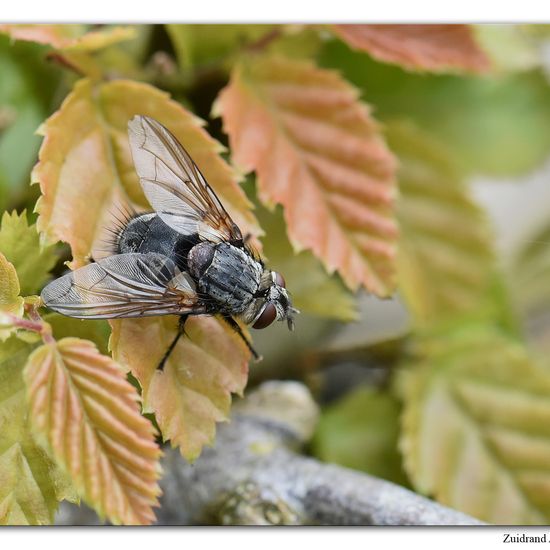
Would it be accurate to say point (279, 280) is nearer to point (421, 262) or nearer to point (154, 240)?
point (154, 240)

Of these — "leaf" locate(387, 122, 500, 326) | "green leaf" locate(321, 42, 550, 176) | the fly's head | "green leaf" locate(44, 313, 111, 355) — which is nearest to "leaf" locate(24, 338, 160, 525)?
"green leaf" locate(44, 313, 111, 355)

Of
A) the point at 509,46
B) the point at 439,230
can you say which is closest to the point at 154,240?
the point at 439,230

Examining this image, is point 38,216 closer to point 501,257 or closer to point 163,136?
point 163,136

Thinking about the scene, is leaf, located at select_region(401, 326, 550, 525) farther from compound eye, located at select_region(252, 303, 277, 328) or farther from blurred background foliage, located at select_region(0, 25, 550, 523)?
compound eye, located at select_region(252, 303, 277, 328)

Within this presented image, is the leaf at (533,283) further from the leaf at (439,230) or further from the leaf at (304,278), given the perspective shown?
the leaf at (304,278)

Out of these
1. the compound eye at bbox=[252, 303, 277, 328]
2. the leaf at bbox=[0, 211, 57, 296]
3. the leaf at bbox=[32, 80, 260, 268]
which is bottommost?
the compound eye at bbox=[252, 303, 277, 328]

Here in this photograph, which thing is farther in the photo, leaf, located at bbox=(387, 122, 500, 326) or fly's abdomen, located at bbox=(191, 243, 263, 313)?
leaf, located at bbox=(387, 122, 500, 326)
